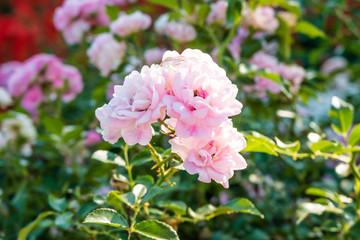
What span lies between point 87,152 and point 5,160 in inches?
11.5

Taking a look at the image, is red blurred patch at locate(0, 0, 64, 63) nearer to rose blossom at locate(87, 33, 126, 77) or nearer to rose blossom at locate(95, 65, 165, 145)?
rose blossom at locate(87, 33, 126, 77)

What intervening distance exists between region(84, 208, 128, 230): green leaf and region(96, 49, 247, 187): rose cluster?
10cm

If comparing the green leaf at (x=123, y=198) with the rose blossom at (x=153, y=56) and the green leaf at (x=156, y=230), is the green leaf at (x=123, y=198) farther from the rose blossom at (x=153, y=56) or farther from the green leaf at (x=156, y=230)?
the rose blossom at (x=153, y=56)

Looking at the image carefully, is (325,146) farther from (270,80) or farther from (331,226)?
(270,80)

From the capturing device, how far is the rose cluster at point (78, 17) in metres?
1.42

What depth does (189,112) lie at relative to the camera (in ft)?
1.66

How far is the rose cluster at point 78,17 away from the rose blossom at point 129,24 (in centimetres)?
24

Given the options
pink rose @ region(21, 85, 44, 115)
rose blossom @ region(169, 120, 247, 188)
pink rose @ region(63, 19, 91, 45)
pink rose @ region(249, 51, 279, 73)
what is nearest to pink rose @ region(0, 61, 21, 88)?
pink rose @ region(21, 85, 44, 115)

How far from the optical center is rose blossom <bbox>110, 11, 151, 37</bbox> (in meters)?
1.20

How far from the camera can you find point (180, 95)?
20.3 inches

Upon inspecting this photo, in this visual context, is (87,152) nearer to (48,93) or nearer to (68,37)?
(48,93)

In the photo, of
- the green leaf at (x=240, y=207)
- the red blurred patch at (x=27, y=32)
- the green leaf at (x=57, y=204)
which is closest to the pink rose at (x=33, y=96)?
the green leaf at (x=57, y=204)

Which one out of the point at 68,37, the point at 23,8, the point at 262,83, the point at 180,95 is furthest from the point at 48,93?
the point at 23,8

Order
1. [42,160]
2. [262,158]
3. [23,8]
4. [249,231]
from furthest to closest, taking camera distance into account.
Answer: [23,8]
[42,160]
[249,231]
[262,158]
